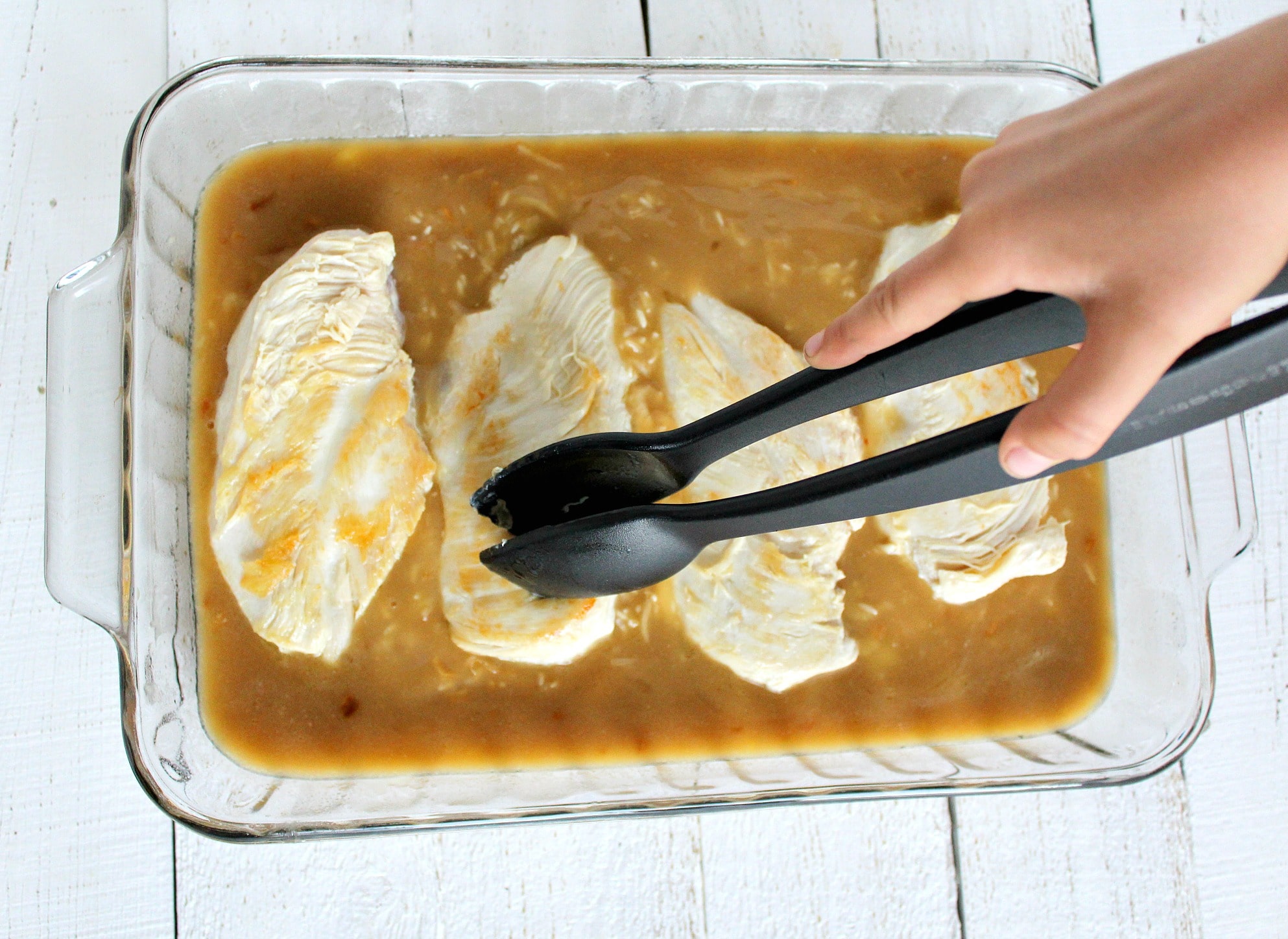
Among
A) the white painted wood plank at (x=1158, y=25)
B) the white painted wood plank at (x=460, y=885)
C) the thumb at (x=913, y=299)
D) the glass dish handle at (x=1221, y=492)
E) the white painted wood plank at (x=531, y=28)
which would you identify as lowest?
the white painted wood plank at (x=460, y=885)

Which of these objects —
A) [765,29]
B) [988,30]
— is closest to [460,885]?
[765,29]

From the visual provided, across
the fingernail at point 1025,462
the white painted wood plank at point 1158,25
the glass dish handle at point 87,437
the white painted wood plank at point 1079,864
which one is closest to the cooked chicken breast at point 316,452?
the glass dish handle at point 87,437

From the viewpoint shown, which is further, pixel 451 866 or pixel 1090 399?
pixel 451 866

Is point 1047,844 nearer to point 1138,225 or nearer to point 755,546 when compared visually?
point 755,546

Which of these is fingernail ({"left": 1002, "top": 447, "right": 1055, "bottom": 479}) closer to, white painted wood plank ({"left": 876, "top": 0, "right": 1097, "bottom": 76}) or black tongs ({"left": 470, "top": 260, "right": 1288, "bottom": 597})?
black tongs ({"left": 470, "top": 260, "right": 1288, "bottom": 597})

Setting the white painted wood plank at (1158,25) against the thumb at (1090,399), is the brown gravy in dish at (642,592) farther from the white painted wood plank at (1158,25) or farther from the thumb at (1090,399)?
the thumb at (1090,399)

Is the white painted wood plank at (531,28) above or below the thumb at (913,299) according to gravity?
above
